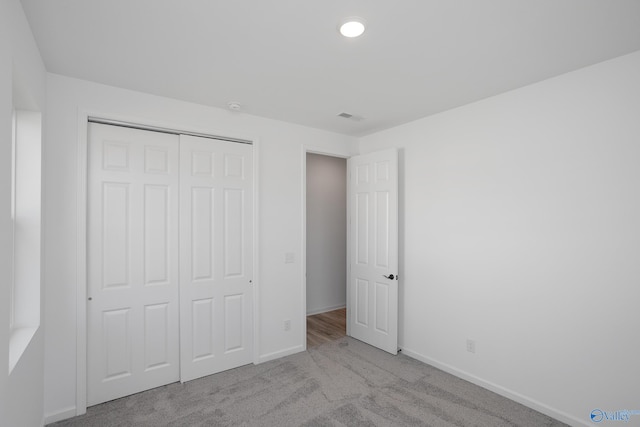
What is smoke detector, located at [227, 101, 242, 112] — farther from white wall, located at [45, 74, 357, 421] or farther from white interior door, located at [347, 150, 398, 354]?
white interior door, located at [347, 150, 398, 354]

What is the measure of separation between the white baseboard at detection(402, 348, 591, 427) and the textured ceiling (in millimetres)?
2513

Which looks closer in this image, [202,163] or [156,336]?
[156,336]

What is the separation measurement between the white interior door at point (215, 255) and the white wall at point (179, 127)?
157mm

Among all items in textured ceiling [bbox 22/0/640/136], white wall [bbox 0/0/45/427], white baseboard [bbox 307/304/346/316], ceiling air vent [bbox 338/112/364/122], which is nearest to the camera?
white wall [bbox 0/0/45/427]

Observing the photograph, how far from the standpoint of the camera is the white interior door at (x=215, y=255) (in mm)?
2918

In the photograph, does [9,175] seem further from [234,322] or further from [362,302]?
[362,302]

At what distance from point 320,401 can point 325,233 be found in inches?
118

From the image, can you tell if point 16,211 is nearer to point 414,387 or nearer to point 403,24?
point 403,24

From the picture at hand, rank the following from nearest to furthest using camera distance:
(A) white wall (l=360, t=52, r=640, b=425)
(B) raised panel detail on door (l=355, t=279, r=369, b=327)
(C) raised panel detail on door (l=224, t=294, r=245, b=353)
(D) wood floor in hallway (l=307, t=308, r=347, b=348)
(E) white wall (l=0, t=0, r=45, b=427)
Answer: (E) white wall (l=0, t=0, r=45, b=427), (A) white wall (l=360, t=52, r=640, b=425), (C) raised panel detail on door (l=224, t=294, r=245, b=353), (B) raised panel detail on door (l=355, t=279, r=369, b=327), (D) wood floor in hallway (l=307, t=308, r=347, b=348)

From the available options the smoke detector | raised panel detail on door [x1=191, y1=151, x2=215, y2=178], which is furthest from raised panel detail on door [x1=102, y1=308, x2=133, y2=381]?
the smoke detector

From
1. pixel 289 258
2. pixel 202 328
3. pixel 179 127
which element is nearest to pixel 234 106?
pixel 179 127

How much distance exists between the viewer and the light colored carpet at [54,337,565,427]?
2.32 m

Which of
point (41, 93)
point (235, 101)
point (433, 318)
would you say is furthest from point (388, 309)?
point (41, 93)

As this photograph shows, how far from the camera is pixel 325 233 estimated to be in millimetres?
5324
